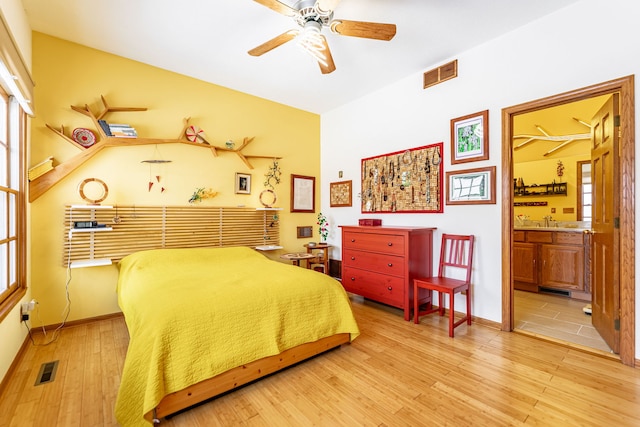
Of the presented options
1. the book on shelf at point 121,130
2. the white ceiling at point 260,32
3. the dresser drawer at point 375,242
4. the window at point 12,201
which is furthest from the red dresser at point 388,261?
the window at point 12,201

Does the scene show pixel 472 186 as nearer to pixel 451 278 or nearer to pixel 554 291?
pixel 451 278

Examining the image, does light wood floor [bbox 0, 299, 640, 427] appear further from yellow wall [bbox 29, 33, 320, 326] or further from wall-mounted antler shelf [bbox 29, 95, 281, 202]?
wall-mounted antler shelf [bbox 29, 95, 281, 202]

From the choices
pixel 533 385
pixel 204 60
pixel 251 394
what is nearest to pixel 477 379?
pixel 533 385

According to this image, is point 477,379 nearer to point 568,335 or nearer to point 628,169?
point 568,335

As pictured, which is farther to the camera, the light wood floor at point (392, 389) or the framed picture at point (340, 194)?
the framed picture at point (340, 194)

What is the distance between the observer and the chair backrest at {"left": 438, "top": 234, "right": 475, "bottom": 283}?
301cm

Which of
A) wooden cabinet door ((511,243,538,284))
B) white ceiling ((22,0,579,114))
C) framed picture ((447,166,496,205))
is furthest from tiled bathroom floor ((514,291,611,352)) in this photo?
white ceiling ((22,0,579,114))

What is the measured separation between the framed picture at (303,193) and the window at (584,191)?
4.34m

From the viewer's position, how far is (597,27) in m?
2.32

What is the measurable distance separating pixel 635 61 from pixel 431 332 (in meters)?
2.76

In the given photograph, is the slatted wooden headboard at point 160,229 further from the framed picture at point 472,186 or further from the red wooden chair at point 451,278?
the framed picture at point 472,186

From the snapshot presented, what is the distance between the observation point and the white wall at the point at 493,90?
90.0 inches

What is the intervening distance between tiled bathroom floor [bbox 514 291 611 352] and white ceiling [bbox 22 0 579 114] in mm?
2976

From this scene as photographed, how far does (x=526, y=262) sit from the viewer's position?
4.17m
